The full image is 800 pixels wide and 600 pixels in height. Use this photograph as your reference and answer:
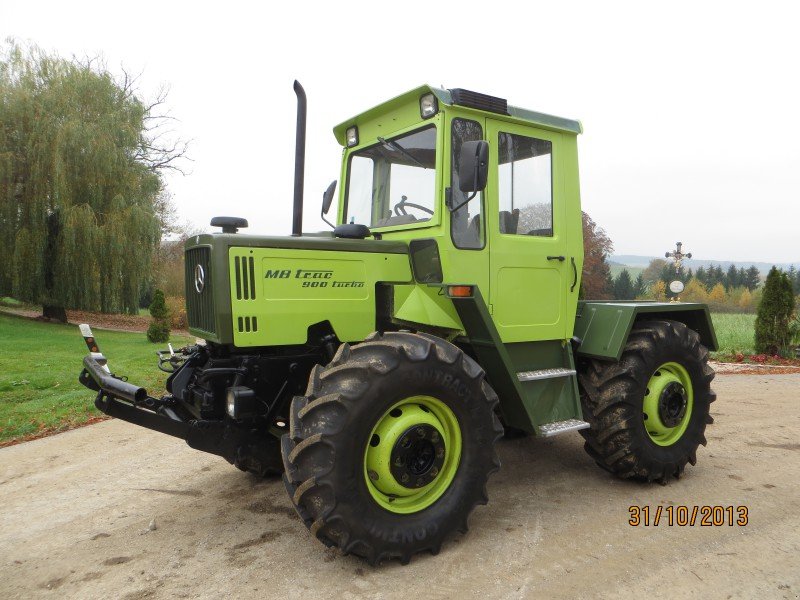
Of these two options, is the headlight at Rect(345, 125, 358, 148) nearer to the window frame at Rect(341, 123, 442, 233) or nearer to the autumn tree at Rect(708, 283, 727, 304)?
the window frame at Rect(341, 123, 442, 233)

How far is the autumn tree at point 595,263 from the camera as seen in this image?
22172 mm

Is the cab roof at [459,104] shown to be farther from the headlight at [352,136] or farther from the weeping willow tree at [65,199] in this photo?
the weeping willow tree at [65,199]

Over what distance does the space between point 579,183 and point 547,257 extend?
71 centimetres

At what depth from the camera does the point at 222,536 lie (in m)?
3.66

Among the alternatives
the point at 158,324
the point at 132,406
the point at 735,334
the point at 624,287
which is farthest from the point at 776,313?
the point at 624,287

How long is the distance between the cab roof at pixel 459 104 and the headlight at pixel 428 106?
0.11 feet

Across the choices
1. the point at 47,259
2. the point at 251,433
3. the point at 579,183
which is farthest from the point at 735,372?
the point at 47,259

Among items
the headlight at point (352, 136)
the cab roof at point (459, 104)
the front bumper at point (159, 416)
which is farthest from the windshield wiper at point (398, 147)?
the front bumper at point (159, 416)

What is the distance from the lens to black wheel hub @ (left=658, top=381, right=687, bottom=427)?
15.0 ft

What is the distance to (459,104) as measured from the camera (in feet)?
12.7

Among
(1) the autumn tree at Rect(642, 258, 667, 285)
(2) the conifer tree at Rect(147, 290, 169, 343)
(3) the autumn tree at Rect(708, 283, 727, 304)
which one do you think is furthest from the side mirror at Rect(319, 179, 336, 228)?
(1) the autumn tree at Rect(642, 258, 667, 285)

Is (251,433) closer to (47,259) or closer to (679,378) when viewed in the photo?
(679,378)
